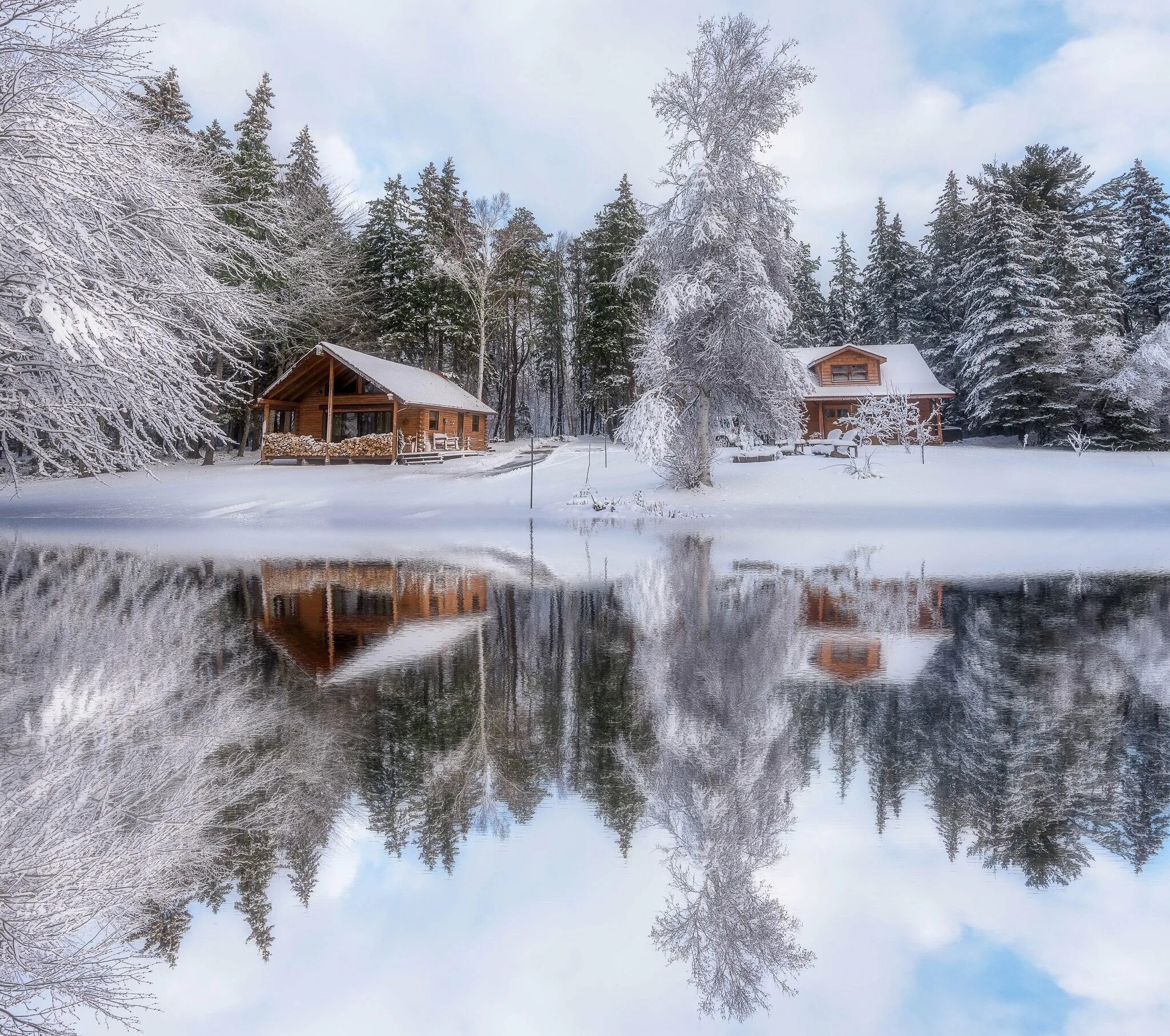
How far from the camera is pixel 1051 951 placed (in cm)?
306

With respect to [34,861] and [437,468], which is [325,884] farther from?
[437,468]

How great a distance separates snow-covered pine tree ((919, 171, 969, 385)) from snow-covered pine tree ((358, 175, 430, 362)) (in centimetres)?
3362

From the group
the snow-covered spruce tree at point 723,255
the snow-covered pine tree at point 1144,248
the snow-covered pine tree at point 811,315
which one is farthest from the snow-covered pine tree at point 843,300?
the snow-covered spruce tree at point 723,255

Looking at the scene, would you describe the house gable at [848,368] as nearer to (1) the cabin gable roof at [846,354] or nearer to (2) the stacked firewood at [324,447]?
(1) the cabin gable roof at [846,354]

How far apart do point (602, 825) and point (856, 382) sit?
43.9m

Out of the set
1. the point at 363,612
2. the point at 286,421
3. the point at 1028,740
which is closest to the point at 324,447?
the point at 286,421

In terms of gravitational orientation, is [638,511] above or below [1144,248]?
below

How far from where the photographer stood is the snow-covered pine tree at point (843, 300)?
2288 inches

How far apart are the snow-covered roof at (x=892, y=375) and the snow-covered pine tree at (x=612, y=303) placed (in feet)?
37.8

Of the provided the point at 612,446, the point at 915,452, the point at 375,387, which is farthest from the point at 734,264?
the point at 612,446

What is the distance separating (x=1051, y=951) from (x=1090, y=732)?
2686mm

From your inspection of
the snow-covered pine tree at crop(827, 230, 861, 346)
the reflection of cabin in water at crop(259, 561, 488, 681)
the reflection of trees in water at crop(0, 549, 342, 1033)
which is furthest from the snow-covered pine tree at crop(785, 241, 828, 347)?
the reflection of trees in water at crop(0, 549, 342, 1033)

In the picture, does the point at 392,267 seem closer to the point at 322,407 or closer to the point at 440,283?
A: the point at 440,283

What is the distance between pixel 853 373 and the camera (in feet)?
145
